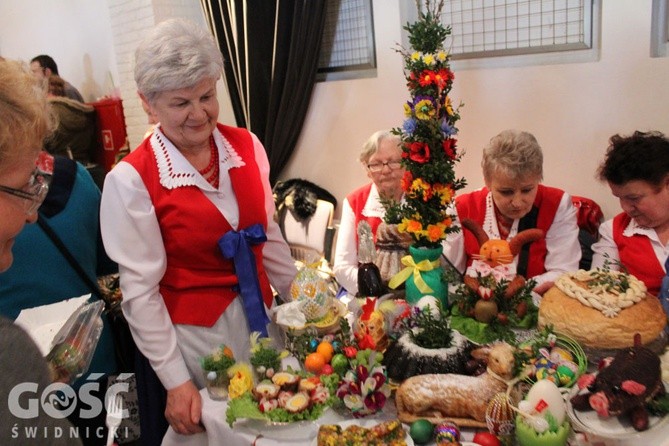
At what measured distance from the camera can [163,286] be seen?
162 centimetres

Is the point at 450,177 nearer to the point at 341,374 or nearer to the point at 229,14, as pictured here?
the point at 341,374

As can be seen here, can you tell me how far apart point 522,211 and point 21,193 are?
1.75 metres

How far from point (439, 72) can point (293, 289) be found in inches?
31.1

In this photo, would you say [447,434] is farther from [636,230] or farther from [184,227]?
[636,230]

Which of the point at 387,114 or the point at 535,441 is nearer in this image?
the point at 535,441

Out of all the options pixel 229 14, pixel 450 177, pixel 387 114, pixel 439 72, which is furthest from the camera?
pixel 229 14

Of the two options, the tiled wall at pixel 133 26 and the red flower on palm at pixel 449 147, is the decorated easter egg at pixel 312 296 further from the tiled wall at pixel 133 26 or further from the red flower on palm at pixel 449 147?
the tiled wall at pixel 133 26

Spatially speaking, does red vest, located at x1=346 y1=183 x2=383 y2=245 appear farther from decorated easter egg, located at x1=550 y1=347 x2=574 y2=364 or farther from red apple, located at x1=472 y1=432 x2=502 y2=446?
red apple, located at x1=472 y1=432 x2=502 y2=446

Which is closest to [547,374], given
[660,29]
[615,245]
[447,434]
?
[447,434]

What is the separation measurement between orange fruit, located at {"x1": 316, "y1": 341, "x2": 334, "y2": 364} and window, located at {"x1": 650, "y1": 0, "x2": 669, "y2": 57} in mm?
1970

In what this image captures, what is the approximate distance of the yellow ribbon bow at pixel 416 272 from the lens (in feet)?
5.38

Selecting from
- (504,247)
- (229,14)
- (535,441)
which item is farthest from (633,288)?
(229,14)

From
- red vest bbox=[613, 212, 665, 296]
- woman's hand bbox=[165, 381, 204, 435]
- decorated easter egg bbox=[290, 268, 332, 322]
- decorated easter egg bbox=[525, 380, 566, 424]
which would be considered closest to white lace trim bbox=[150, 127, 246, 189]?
decorated easter egg bbox=[290, 268, 332, 322]

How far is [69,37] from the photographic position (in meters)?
6.11
